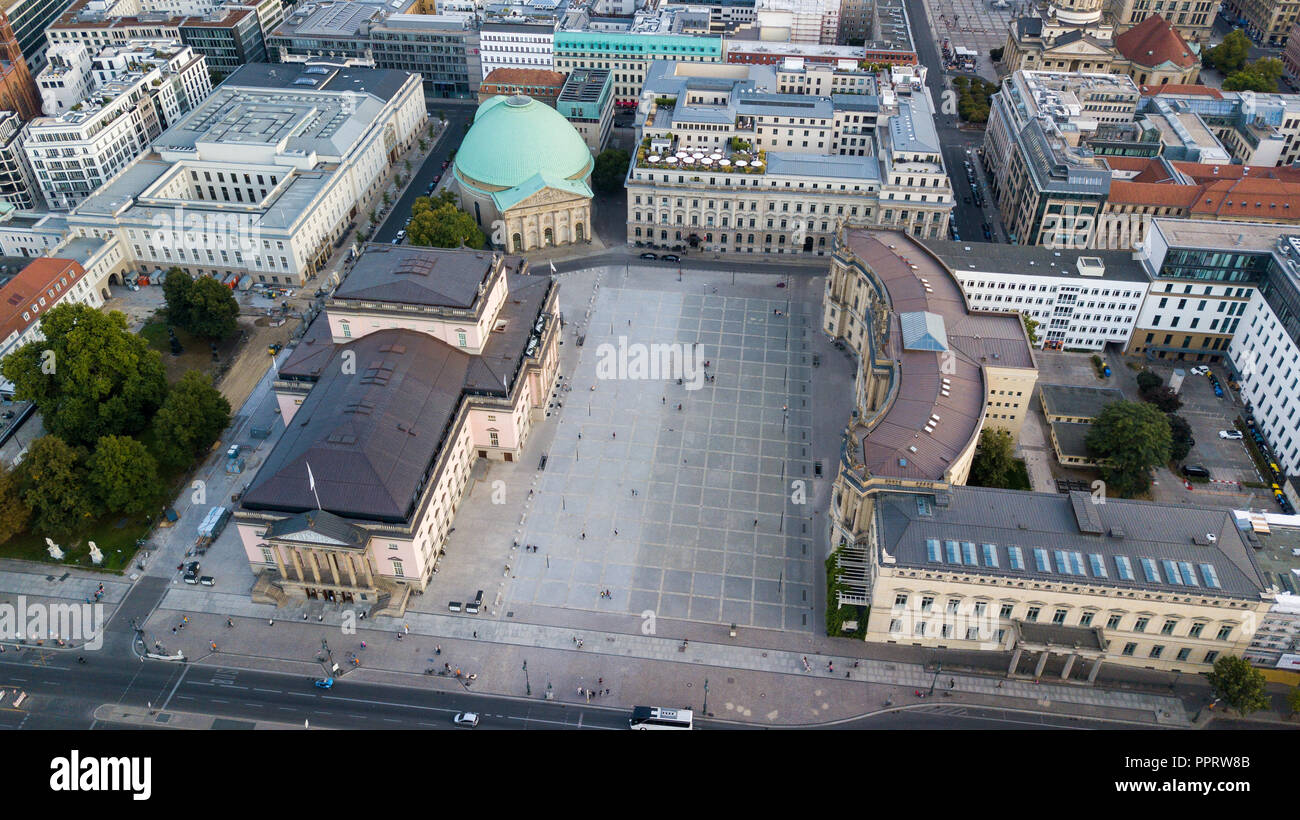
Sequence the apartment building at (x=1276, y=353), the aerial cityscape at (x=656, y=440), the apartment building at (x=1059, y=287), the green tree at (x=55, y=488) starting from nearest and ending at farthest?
the aerial cityscape at (x=656, y=440)
the green tree at (x=55, y=488)
the apartment building at (x=1276, y=353)
the apartment building at (x=1059, y=287)

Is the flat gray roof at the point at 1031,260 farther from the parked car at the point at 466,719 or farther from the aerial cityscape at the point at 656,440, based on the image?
the parked car at the point at 466,719

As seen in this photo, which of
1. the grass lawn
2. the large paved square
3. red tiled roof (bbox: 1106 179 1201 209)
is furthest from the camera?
red tiled roof (bbox: 1106 179 1201 209)

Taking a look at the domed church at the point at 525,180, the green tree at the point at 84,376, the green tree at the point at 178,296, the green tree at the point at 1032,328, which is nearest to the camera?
the green tree at the point at 84,376

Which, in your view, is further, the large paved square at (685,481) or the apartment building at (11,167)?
the apartment building at (11,167)

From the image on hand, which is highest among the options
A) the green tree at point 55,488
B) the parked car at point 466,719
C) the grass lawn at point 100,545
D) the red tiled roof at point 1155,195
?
the red tiled roof at point 1155,195

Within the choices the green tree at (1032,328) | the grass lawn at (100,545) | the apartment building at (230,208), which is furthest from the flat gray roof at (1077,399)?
the apartment building at (230,208)

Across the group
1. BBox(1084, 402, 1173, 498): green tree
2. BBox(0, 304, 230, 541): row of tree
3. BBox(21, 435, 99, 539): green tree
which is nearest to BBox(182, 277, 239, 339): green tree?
BBox(0, 304, 230, 541): row of tree

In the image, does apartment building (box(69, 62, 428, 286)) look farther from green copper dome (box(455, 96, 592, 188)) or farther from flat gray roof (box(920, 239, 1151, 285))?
flat gray roof (box(920, 239, 1151, 285))
